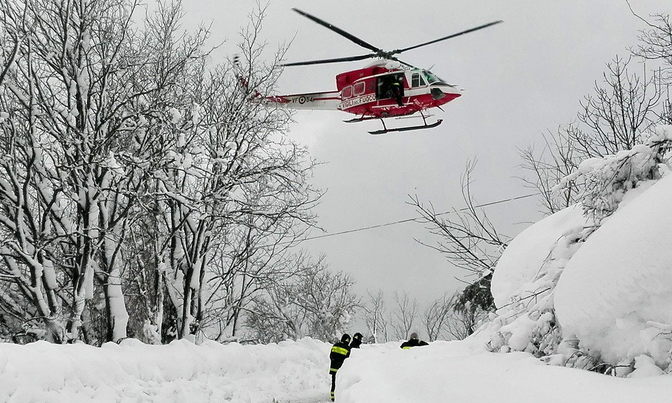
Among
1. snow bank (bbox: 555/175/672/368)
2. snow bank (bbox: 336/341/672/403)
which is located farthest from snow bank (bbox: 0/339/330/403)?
snow bank (bbox: 555/175/672/368)

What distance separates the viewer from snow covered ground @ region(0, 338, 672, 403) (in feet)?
11.8

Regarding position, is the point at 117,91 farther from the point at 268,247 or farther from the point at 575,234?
the point at 575,234

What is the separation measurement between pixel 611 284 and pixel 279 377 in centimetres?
1334

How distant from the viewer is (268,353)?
16.7 metres

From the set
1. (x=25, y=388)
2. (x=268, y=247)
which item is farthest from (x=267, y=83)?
(x=25, y=388)

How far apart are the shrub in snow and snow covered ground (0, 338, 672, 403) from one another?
233 mm

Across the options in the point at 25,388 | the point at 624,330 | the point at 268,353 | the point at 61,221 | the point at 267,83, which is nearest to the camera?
the point at 624,330

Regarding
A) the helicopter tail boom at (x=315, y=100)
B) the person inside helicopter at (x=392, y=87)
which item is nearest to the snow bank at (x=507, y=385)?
the person inside helicopter at (x=392, y=87)

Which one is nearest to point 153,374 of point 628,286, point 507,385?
point 507,385

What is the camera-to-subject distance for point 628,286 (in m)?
3.54

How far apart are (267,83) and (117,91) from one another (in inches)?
215

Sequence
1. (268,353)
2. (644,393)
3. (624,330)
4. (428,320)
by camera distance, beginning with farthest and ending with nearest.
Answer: (428,320)
(268,353)
(624,330)
(644,393)

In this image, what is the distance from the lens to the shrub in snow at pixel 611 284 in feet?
11.2

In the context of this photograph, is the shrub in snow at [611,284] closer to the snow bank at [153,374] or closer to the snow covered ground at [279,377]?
the snow covered ground at [279,377]
